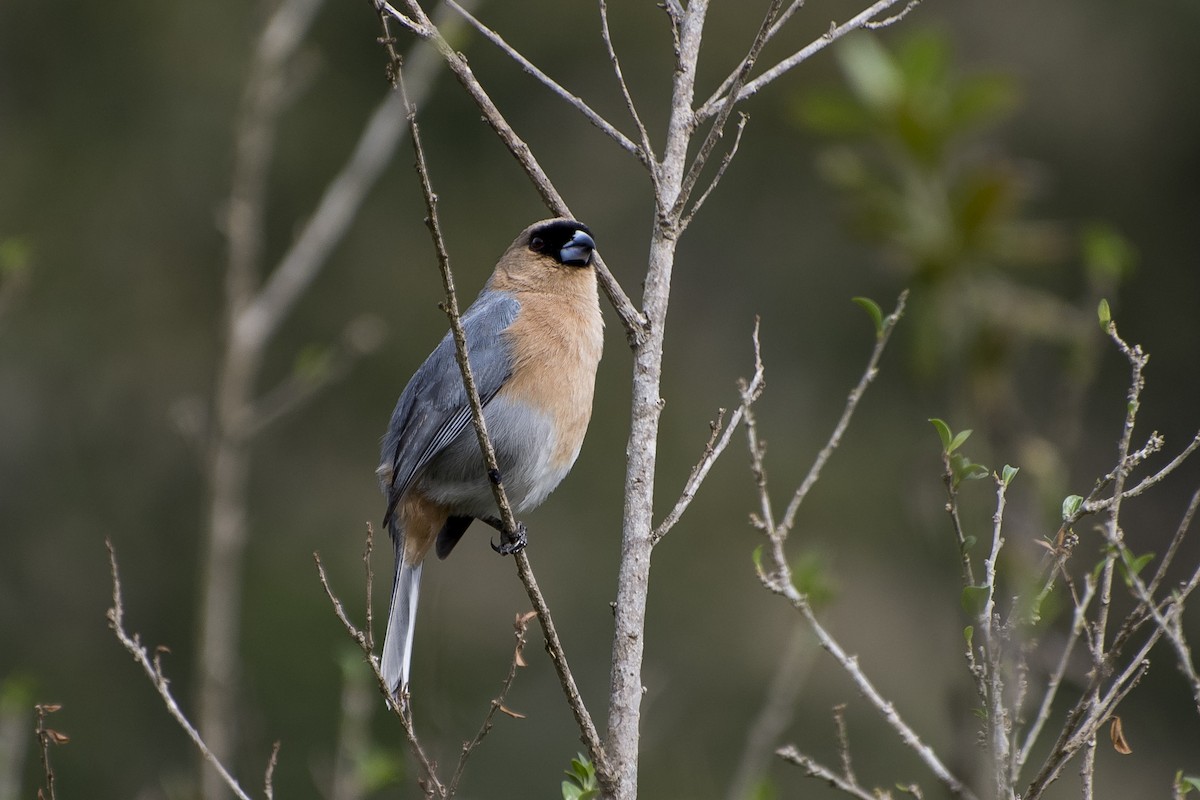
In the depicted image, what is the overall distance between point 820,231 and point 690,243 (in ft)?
3.50

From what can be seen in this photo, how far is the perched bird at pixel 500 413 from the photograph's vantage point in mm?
4340

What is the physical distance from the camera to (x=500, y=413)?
4355 millimetres

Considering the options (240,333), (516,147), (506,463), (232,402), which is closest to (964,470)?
(516,147)

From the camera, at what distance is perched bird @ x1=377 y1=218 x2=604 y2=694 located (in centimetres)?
434

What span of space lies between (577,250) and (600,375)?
492 cm

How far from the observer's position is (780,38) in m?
10.1

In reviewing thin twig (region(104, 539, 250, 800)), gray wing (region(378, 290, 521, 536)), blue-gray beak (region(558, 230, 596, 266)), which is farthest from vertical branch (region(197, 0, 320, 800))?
thin twig (region(104, 539, 250, 800))

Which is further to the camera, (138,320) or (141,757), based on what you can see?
(138,320)

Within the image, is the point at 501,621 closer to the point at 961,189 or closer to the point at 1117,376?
the point at 1117,376

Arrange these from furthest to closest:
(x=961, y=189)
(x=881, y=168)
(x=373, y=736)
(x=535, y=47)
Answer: (x=535, y=47), (x=373, y=736), (x=881, y=168), (x=961, y=189)

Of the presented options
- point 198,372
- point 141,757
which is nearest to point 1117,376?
point 198,372

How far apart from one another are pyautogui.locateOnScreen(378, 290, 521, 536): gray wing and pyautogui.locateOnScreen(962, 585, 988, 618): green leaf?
2042mm

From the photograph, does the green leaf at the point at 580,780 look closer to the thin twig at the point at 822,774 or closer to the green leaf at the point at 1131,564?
the thin twig at the point at 822,774

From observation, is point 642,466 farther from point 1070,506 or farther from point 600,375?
point 600,375
